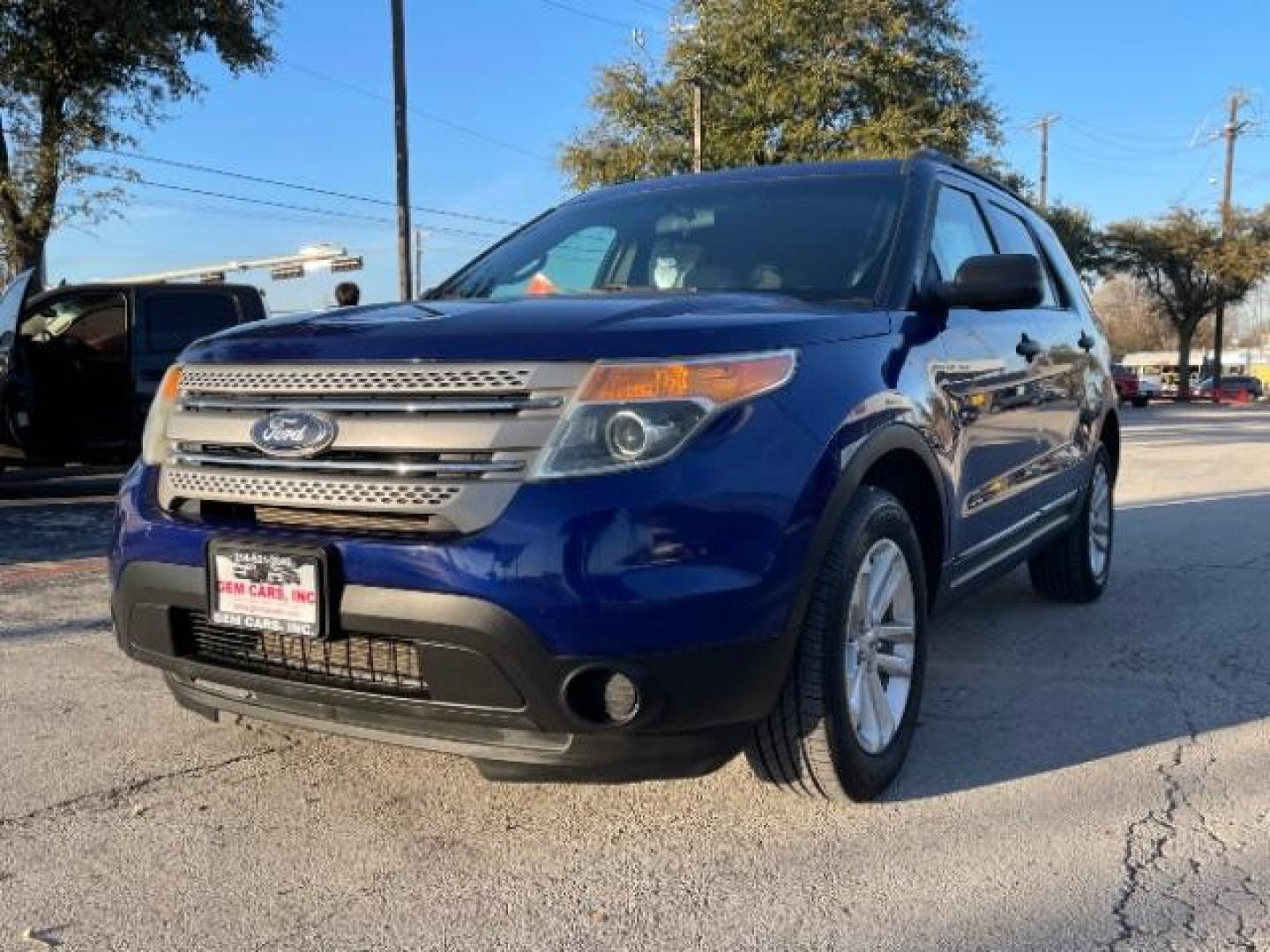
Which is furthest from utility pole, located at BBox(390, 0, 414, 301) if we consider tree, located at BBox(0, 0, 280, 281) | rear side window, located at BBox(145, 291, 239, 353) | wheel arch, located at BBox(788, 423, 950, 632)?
wheel arch, located at BBox(788, 423, 950, 632)

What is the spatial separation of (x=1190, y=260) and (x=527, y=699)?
5031 cm

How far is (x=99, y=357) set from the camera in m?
9.79

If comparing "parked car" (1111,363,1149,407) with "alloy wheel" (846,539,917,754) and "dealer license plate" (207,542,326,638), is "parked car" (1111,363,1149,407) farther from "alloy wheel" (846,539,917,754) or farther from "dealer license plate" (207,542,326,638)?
"dealer license plate" (207,542,326,638)

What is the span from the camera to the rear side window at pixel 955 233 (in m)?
4.03

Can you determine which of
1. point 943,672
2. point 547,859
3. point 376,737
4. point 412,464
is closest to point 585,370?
point 412,464

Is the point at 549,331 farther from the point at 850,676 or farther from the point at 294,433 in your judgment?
the point at 850,676

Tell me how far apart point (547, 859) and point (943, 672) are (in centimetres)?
219

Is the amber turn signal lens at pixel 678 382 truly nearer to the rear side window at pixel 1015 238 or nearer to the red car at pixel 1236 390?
the rear side window at pixel 1015 238

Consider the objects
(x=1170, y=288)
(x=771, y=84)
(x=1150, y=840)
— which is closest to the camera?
(x=1150, y=840)

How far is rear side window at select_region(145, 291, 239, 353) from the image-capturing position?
32.2 feet

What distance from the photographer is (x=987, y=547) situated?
13.8ft

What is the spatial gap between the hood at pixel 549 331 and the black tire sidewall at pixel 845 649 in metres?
0.49

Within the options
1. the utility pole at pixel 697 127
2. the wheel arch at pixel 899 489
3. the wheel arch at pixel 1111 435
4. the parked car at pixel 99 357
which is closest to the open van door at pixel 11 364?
the parked car at pixel 99 357

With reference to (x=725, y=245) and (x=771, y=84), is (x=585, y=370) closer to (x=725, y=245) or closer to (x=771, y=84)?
(x=725, y=245)
